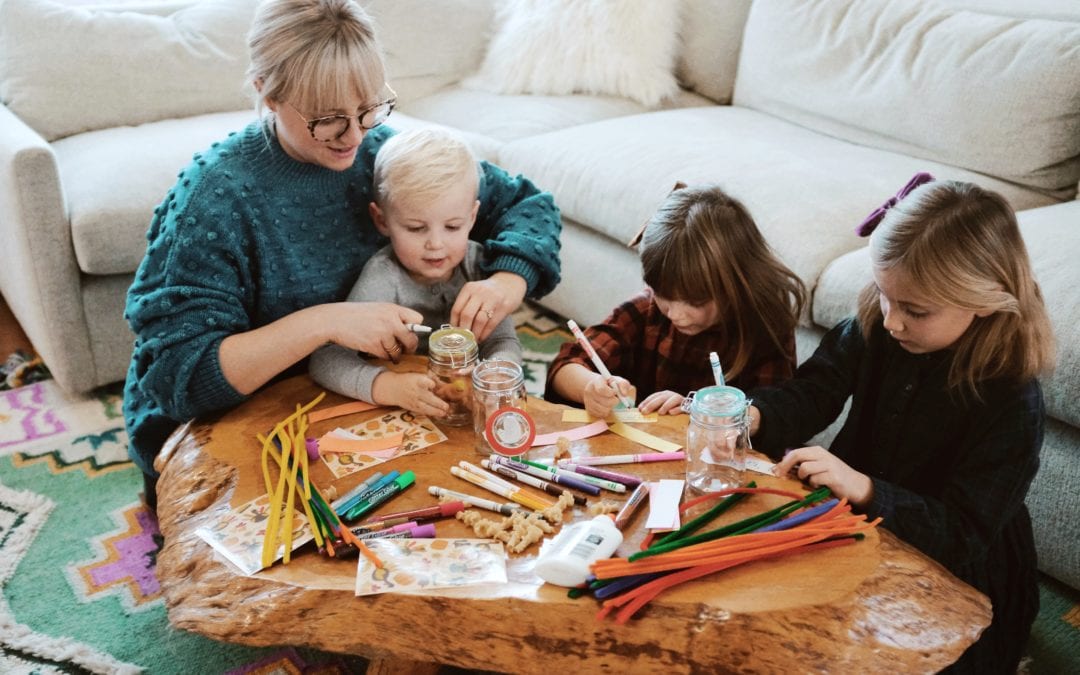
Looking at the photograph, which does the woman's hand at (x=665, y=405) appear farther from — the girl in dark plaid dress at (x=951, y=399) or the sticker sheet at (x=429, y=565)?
the sticker sheet at (x=429, y=565)

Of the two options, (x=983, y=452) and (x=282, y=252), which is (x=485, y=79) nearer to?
(x=282, y=252)

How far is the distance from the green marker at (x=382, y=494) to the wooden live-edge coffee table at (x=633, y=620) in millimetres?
76

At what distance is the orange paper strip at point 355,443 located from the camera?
48.1 inches

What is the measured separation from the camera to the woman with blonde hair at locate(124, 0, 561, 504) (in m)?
1.27

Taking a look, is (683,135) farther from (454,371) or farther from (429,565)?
(429,565)

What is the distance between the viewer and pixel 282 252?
141 centimetres

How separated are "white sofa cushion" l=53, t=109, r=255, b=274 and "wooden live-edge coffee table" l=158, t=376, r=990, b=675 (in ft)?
3.97

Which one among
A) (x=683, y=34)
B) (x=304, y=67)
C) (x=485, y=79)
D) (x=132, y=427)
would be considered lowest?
(x=132, y=427)

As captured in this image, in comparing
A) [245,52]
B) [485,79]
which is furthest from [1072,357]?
[245,52]

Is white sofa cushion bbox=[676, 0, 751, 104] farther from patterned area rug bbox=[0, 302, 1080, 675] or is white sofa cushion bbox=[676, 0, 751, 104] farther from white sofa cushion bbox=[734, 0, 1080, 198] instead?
patterned area rug bbox=[0, 302, 1080, 675]

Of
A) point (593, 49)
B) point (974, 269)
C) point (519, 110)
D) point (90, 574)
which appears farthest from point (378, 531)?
point (593, 49)

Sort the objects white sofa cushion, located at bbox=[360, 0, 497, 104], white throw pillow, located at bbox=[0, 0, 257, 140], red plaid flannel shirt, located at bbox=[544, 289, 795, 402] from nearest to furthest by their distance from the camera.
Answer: red plaid flannel shirt, located at bbox=[544, 289, 795, 402]
white throw pillow, located at bbox=[0, 0, 257, 140]
white sofa cushion, located at bbox=[360, 0, 497, 104]


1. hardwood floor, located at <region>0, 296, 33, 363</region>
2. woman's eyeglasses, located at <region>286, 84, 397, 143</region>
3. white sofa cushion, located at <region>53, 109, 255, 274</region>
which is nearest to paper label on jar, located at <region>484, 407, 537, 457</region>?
woman's eyeglasses, located at <region>286, 84, 397, 143</region>

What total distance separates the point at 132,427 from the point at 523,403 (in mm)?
650
